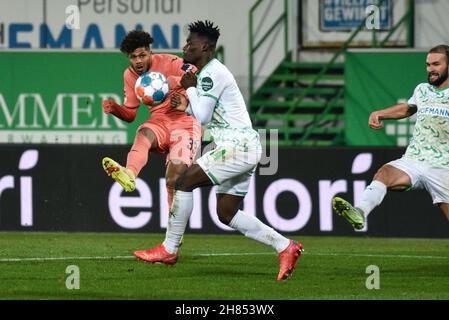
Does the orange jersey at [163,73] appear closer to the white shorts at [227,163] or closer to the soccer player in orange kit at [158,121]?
the soccer player in orange kit at [158,121]

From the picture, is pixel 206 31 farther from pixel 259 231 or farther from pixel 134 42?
pixel 134 42

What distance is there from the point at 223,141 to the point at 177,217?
3.12ft

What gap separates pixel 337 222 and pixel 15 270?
648 cm

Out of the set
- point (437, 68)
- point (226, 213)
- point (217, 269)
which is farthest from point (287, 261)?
point (437, 68)

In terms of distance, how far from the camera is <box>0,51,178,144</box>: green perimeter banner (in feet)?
68.8

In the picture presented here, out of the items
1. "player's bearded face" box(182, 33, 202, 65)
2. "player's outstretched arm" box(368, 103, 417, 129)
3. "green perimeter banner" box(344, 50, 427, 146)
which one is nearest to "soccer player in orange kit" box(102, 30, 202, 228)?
"player's bearded face" box(182, 33, 202, 65)

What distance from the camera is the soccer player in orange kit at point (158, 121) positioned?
13.3 m

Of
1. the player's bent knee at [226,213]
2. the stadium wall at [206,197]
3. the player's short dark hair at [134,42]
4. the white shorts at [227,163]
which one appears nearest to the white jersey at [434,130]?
the white shorts at [227,163]

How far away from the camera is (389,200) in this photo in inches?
685

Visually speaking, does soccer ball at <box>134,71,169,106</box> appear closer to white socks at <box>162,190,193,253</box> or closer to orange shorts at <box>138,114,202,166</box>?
orange shorts at <box>138,114,202,166</box>

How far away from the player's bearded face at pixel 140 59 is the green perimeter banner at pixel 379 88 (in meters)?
8.03

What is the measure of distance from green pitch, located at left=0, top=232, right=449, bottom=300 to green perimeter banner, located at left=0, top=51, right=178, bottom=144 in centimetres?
429
